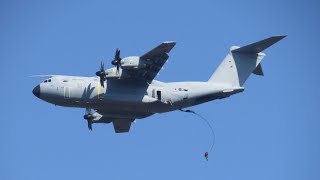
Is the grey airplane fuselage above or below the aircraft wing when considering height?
below

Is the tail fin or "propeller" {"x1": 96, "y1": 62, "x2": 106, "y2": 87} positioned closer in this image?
"propeller" {"x1": 96, "y1": 62, "x2": 106, "y2": 87}

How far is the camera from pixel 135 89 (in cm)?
2977

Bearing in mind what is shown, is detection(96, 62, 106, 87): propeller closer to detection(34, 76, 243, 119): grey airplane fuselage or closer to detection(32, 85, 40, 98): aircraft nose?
detection(34, 76, 243, 119): grey airplane fuselage

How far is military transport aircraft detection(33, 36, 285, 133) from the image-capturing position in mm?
29094

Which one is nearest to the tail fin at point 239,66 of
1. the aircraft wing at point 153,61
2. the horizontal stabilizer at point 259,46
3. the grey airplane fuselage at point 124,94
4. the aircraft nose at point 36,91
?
the horizontal stabilizer at point 259,46

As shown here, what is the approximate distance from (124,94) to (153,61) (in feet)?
6.31

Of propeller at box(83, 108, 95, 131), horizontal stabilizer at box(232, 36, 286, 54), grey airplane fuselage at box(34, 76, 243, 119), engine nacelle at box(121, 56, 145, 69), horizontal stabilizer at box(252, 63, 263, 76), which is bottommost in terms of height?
propeller at box(83, 108, 95, 131)

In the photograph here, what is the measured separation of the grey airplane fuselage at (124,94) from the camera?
29328 mm

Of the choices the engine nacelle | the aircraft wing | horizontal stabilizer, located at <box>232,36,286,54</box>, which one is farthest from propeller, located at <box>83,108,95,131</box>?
horizontal stabilizer, located at <box>232,36,286,54</box>

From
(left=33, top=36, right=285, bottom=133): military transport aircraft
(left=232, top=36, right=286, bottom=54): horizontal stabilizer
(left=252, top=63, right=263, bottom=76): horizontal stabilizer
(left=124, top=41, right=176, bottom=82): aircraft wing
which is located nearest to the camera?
(left=124, top=41, right=176, bottom=82): aircraft wing

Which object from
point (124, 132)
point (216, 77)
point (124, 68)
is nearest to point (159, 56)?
point (124, 68)

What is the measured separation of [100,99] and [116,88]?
2.87ft

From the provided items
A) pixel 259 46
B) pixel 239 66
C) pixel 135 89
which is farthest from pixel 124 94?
pixel 259 46

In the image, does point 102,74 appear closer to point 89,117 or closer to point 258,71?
point 89,117
